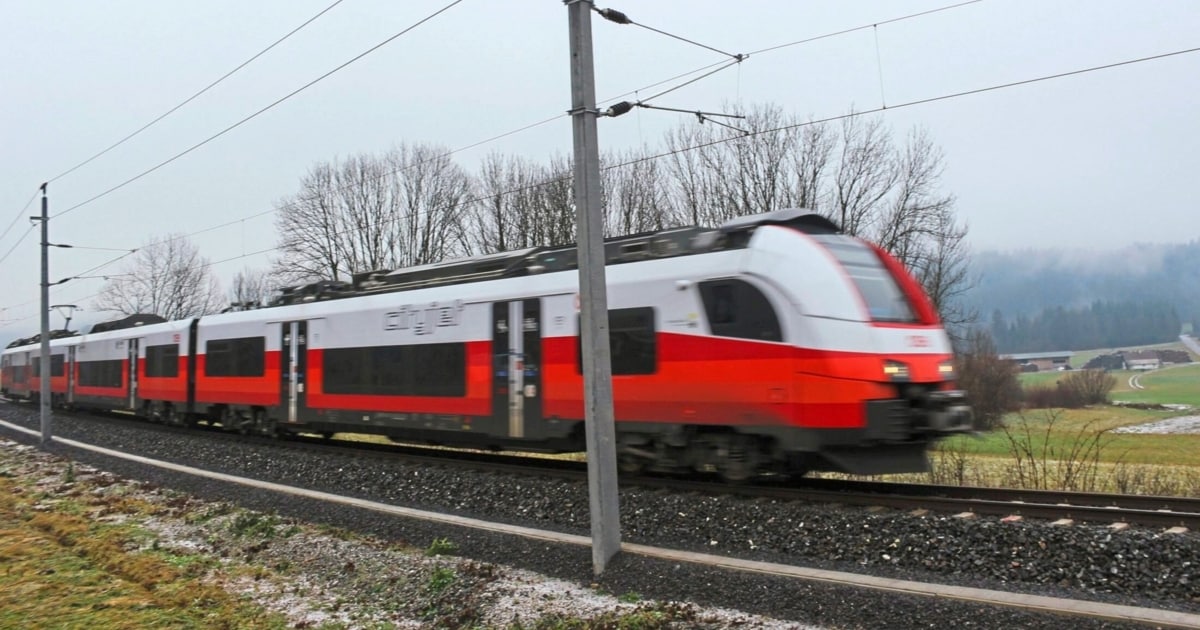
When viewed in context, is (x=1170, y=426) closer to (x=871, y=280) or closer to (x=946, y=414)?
(x=946, y=414)

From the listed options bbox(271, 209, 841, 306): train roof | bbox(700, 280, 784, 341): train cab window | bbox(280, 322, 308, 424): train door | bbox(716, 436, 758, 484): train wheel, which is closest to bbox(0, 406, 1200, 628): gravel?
bbox(716, 436, 758, 484): train wheel

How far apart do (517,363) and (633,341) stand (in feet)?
7.77

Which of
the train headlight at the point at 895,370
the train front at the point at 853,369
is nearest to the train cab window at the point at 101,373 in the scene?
the train front at the point at 853,369

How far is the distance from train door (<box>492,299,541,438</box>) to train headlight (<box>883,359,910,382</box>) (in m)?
5.06

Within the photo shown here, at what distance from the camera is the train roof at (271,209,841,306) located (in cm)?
1030

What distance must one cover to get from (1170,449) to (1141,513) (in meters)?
17.0

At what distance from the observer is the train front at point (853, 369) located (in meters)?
8.92

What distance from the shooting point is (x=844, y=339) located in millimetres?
9023

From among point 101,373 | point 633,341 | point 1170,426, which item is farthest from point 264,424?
point 1170,426

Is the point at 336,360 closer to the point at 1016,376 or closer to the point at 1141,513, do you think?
the point at 1141,513

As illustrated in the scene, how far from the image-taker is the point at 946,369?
32.5 ft

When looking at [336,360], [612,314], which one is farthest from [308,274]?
[612,314]

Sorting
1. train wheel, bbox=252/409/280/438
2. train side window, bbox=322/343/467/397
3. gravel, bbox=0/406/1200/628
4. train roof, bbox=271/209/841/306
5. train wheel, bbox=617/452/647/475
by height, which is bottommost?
gravel, bbox=0/406/1200/628

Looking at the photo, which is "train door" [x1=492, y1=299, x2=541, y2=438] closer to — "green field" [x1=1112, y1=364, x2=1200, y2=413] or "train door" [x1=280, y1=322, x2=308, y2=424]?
"train door" [x1=280, y1=322, x2=308, y2=424]
